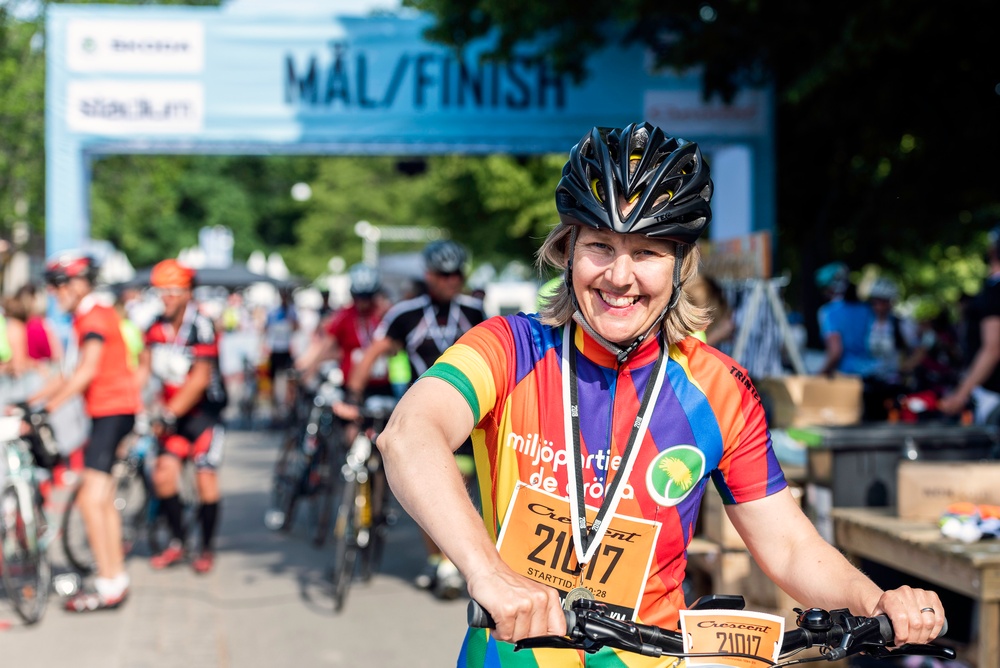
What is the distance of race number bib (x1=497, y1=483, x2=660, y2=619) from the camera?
2.44 meters

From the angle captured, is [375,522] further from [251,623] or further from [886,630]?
[886,630]

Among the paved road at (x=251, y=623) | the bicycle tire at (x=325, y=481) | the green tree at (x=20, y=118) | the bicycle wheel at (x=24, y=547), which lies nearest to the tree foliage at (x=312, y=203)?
the green tree at (x=20, y=118)

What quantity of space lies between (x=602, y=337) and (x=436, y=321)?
5.34 metres

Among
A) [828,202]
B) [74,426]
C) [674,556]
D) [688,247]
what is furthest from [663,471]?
[828,202]

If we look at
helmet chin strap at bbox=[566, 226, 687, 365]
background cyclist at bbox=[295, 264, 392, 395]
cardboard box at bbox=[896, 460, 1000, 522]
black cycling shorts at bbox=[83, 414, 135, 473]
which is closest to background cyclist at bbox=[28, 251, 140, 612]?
black cycling shorts at bbox=[83, 414, 135, 473]

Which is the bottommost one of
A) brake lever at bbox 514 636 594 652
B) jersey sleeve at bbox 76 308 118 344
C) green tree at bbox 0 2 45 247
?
brake lever at bbox 514 636 594 652

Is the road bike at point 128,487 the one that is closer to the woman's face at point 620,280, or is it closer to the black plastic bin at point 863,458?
the black plastic bin at point 863,458

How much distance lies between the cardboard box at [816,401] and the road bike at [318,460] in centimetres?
388

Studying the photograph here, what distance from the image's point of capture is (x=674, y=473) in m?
2.48

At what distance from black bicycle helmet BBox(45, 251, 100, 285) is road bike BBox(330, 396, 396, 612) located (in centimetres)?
203

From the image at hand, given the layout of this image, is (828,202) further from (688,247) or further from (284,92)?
(688,247)

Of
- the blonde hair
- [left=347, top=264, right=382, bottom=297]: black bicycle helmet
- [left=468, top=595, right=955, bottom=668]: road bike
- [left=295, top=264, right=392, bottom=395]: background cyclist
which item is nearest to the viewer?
[left=468, top=595, right=955, bottom=668]: road bike

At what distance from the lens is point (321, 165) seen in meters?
66.6

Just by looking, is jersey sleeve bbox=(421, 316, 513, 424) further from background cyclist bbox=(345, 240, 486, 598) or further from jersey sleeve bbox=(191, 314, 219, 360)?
jersey sleeve bbox=(191, 314, 219, 360)
